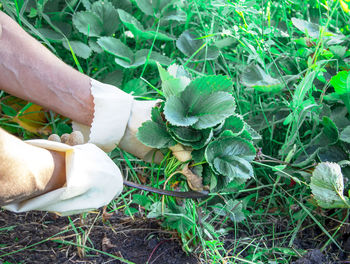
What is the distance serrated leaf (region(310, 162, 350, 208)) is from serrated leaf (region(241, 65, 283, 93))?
0.28m

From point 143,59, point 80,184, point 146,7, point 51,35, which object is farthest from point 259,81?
point 51,35

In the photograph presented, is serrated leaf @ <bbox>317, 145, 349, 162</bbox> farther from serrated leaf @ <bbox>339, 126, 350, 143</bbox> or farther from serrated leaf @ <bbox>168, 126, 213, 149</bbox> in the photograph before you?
serrated leaf @ <bbox>168, 126, 213, 149</bbox>

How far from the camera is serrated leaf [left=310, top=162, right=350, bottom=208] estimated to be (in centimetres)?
108

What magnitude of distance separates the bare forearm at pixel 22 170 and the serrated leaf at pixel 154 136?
0.69 ft

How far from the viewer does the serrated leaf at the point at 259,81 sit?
48.8 inches

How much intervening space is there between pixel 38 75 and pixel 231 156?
62 cm

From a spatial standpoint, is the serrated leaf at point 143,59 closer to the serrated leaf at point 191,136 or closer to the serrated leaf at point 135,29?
the serrated leaf at point 135,29

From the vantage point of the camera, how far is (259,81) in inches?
49.4

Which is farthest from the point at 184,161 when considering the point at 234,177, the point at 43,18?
the point at 43,18

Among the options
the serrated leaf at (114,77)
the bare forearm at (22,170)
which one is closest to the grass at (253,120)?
the serrated leaf at (114,77)

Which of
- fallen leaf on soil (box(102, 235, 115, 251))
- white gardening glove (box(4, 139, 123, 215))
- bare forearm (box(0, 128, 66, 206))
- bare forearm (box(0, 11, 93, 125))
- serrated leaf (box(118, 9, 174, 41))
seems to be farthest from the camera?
serrated leaf (box(118, 9, 174, 41))

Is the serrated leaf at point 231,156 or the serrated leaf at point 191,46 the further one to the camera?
the serrated leaf at point 191,46

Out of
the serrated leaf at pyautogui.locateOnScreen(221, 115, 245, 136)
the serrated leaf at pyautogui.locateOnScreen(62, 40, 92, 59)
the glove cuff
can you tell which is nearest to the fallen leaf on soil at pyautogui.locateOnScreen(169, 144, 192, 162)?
the serrated leaf at pyautogui.locateOnScreen(221, 115, 245, 136)

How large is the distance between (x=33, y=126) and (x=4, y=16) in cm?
40
